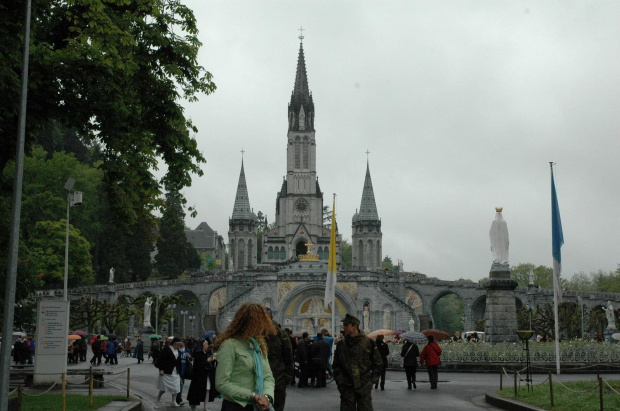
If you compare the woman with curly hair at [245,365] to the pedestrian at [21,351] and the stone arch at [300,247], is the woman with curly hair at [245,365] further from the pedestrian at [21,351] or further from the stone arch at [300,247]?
the stone arch at [300,247]

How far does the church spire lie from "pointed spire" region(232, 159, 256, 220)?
9.27m

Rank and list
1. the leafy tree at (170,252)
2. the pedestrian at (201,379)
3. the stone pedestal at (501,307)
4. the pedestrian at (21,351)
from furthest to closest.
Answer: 1. the leafy tree at (170,252)
2. the pedestrian at (21,351)
3. the stone pedestal at (501,307)
4. the pedestrian at (201,379)

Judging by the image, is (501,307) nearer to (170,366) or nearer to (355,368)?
(170,366)

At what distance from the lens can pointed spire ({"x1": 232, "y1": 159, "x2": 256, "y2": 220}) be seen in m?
95.1

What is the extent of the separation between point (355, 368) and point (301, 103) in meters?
92.4

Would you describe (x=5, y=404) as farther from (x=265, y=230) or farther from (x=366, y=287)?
(x=265, y=230)

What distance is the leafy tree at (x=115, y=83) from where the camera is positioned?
45.6ft

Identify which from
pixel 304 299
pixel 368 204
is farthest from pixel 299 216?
pixel 304 299

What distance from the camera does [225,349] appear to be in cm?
602

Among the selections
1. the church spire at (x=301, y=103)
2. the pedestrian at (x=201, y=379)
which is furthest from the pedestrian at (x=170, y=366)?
the church spire at (x=301, y=103)

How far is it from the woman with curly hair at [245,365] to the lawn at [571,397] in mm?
7166

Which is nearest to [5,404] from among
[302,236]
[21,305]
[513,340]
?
[513,340]

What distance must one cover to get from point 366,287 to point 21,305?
3990cm

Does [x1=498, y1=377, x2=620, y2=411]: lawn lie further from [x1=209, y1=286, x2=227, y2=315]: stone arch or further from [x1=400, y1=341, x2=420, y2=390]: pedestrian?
[x1=209, y1=286, x2=227, y2=315]: stone arch
